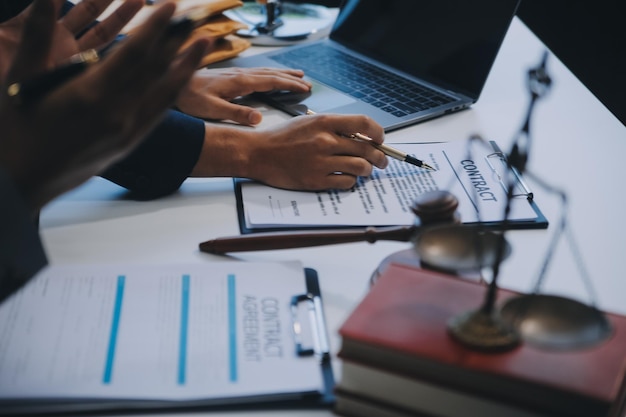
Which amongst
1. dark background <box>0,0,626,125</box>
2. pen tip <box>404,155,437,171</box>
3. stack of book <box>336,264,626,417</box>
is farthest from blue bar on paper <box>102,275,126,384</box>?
dark background <box>0,0,626,125</box>

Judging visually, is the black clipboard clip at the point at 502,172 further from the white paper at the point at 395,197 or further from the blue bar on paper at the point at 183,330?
the blue bar on paper at the point at 183,330

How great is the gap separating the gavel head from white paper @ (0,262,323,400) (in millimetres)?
152

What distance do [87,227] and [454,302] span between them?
0.52 meters

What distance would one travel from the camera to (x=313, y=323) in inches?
32.7

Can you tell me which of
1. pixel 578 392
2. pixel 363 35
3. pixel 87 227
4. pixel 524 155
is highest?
pixel 524 155

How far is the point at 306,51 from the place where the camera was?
166cm

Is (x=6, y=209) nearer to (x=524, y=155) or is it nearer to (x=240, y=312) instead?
(x=240, y=312)

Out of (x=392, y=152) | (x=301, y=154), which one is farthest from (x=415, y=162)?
(x=301, y=154)

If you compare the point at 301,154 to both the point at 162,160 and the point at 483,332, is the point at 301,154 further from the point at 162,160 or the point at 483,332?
the point at 483,332

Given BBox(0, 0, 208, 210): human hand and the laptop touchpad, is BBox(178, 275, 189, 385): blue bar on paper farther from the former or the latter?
the laptop touchpad

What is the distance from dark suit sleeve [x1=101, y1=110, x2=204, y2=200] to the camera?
109 cm

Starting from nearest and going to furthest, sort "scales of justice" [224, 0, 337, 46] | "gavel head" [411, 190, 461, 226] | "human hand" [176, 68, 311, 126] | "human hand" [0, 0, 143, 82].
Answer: "gavel head" [411, 190, 461, 226], "human hand" [0, 0, 143, 82], "human hand" [176, 68, 311, 126], "scales of justice" [224, 0, 337, 46]

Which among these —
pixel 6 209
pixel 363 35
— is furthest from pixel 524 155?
pixel 363 35

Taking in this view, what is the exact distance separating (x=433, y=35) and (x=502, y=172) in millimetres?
440
